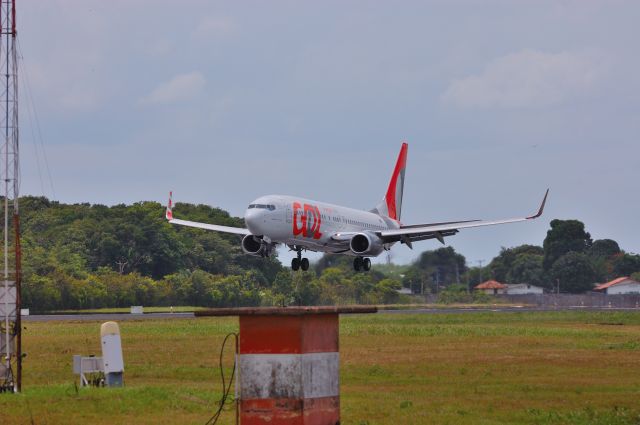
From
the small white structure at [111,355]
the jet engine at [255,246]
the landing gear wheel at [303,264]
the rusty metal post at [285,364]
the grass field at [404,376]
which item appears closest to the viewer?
the rusty metal post at [285,364]

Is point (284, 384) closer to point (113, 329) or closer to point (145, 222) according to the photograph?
point (113, 329)

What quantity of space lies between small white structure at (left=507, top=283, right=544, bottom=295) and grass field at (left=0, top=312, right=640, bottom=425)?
115251 mm

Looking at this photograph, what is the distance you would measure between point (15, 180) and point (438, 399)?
1437cm

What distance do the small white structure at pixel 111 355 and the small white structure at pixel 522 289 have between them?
153881mm

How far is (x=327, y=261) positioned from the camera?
A: 391 feet

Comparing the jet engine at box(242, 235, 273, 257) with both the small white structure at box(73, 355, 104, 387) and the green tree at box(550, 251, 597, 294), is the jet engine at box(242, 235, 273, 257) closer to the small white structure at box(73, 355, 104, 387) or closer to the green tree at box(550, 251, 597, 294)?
the small white structure at box(73, 355, 104, 387)

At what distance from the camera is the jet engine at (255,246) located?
6956 centimetres

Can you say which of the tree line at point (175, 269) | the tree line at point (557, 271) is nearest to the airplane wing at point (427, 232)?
the tree line at point (175, 269)

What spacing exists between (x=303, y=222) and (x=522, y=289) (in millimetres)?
129417

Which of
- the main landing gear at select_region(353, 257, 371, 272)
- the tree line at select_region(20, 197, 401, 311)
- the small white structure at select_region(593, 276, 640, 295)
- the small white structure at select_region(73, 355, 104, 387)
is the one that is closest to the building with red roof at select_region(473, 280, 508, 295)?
the small white structure at select_region(593, 276, 640, 295)

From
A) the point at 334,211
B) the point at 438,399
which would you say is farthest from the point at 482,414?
the point at 334,211

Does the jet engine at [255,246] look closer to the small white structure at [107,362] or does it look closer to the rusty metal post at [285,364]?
the small white structure at [107,362]

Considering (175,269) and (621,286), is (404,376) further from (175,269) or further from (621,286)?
(621,286)

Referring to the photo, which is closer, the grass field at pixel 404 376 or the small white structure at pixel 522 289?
the grass field at pixel 404 376
